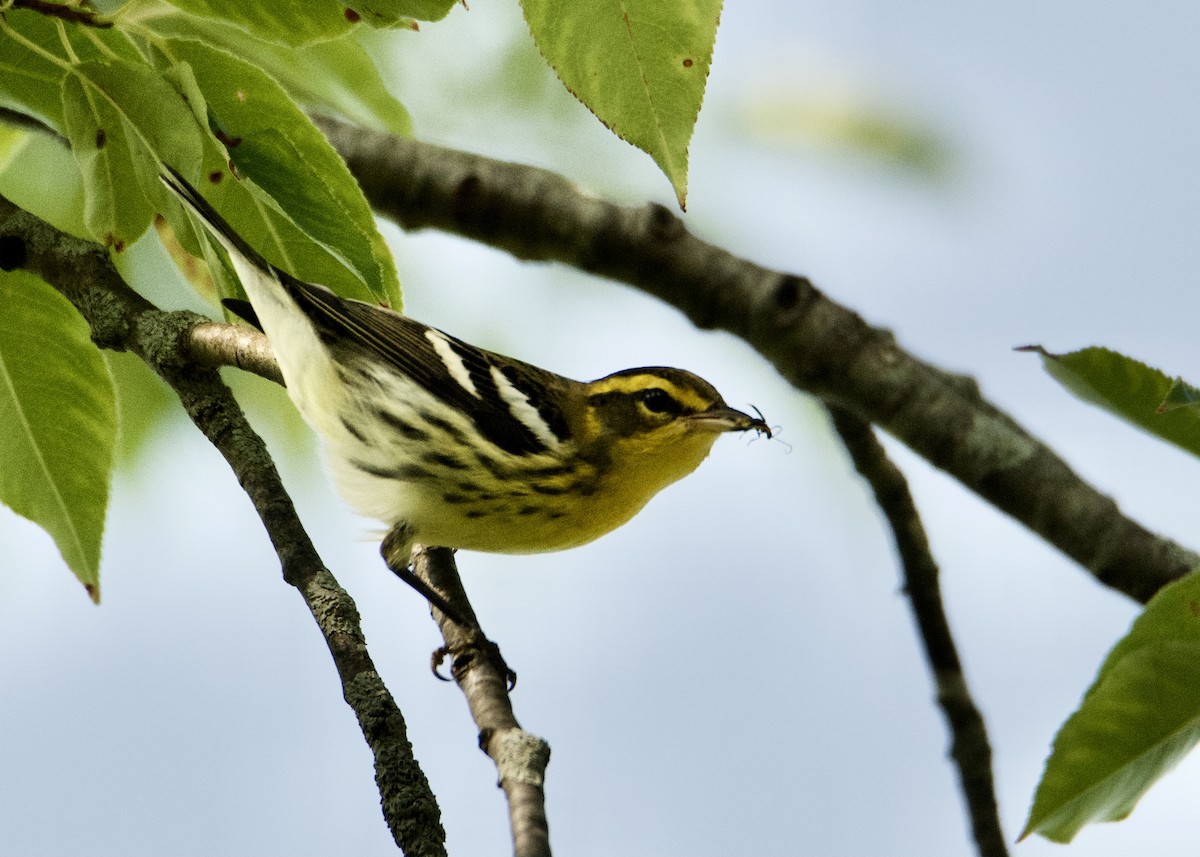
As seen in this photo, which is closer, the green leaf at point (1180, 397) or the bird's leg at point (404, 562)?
the green leaf at point (1180, 397)

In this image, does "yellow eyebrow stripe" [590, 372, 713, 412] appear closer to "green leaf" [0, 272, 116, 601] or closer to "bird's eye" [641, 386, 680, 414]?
"bird's eye" [641, 386, 680, 414]

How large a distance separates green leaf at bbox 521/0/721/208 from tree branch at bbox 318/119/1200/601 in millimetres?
1379

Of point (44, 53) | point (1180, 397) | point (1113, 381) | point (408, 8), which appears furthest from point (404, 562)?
Result: point (1180, 397)

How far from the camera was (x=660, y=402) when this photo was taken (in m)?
4.07

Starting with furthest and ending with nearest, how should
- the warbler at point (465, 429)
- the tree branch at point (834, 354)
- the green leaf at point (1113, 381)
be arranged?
1. the warbler at point (465, 429)
2. the tree branch at point (834, 354)
3. the green leaf at point (1113, 381)

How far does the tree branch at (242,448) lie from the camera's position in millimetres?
1733

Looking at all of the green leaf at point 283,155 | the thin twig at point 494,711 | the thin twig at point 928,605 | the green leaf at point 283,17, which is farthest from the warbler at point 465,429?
the green leaf at point 283,17

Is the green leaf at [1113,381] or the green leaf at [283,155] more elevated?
the green leaf at [283,155]

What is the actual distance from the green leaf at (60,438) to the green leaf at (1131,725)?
64.4 inches

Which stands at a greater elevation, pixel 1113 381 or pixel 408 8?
pixel 408 8

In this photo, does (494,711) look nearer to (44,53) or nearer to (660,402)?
(44,53)

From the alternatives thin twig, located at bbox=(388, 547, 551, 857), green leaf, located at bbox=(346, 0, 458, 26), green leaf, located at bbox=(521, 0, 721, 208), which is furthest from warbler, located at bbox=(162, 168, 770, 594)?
green leaf, located at bbox=(521, 0, 721, 208)

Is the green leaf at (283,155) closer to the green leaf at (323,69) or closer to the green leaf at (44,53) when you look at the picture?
the green leaf at (44,53)

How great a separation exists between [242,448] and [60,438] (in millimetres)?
362
